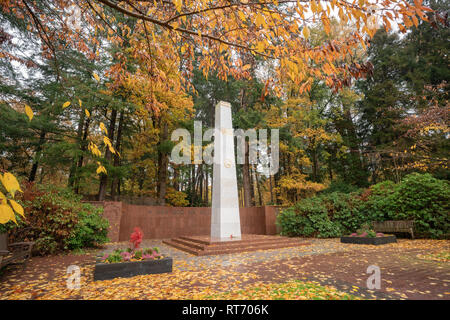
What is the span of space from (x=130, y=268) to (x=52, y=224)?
378 cm

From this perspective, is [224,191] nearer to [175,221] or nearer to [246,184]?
[175,221]

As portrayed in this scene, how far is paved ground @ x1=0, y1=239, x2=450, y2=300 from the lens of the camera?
129 inches

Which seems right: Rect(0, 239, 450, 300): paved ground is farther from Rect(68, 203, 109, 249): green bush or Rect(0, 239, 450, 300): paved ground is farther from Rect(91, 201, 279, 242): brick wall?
Rect(91, 201, 279, 242): brick wall

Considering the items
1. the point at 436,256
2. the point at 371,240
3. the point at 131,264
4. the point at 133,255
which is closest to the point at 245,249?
the point at 133,255

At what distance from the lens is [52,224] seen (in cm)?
653

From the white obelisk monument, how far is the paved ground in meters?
3.02

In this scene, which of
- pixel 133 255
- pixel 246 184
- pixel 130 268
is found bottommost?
pixel 130 268

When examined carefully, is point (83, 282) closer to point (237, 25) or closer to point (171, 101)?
point (237, 25)

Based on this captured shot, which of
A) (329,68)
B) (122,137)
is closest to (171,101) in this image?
(122,137)

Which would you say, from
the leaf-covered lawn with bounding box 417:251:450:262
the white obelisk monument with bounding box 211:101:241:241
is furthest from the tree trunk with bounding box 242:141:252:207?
the leaf-covered lawn with bounding box 417:251:450:262

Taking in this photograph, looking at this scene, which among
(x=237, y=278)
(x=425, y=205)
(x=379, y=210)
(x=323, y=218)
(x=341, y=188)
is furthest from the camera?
(x=341, y=188)

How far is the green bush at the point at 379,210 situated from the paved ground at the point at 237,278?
13.5 ft

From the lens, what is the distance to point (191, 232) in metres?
13.6
